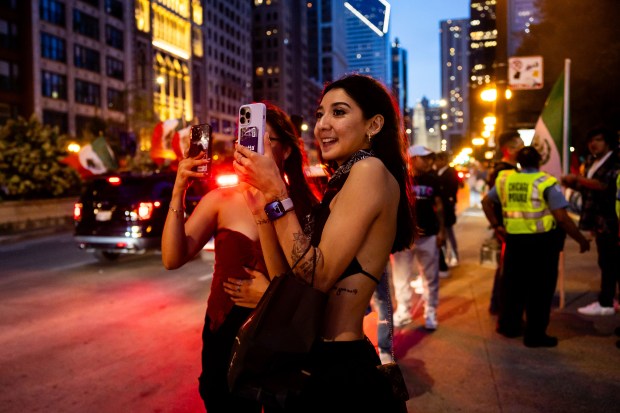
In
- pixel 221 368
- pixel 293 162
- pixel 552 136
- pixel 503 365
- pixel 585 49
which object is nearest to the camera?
pixel 221 368

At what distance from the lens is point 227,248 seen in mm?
2719

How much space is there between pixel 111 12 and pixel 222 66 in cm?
4376

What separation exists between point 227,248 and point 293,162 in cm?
54

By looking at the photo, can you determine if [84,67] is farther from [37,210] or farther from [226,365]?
[226,365]

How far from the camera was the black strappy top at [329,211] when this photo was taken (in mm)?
1896

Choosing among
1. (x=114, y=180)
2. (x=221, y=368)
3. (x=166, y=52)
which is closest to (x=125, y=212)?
(x=114, y=180)

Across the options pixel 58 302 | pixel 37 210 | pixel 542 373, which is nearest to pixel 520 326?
pixel 542 373

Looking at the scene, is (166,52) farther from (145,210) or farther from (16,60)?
(145,210)

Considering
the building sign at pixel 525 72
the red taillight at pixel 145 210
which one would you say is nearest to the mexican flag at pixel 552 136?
the building sign at pixel 525 72

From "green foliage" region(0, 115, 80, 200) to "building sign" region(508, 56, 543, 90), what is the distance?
713 inches

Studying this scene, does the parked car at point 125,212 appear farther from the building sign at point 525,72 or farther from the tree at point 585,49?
the tree at point 585,49

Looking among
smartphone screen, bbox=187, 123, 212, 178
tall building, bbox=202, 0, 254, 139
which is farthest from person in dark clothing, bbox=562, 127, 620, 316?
tall building, bbox=202, 0, 254, 139

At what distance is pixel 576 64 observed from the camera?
2302cm

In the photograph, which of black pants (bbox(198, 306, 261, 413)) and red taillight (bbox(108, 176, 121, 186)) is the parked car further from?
black pants (bbox(198, 306, 261, 413))
